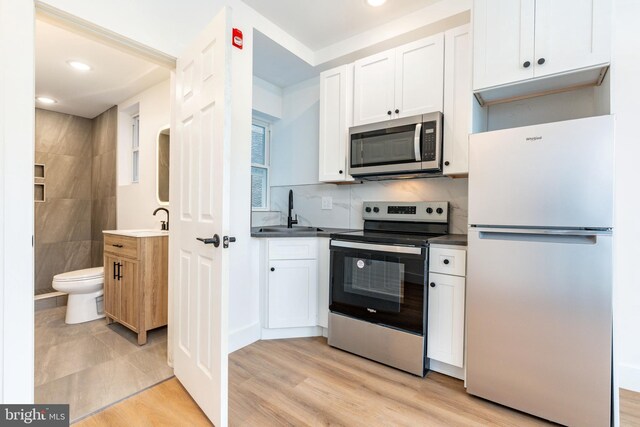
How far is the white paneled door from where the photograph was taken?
4.80 feet

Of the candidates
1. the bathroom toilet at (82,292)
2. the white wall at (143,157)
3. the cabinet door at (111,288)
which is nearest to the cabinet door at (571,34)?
the white wall at (143,157)

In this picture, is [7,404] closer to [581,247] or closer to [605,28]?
[581,247]

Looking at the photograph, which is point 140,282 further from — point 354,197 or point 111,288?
point 354,197

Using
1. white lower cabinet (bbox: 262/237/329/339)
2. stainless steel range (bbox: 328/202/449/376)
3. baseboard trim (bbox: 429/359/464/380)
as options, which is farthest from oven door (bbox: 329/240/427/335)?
baseboard trim (bbox: 429/359/464/380)

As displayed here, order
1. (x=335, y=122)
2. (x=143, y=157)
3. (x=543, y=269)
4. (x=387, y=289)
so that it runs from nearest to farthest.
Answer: (x=543, y=269) → (x=387, y=289) → (x=335, y=122) → (x=143, y=157)

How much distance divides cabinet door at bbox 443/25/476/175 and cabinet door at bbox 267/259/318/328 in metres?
1.36

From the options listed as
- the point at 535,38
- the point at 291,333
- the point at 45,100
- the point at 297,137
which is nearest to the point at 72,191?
the point at 45,100

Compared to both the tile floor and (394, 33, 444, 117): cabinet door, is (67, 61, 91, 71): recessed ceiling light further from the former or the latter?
(394, 33, 444, 117): cabinet door

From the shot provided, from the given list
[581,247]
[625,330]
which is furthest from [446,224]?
[625,330]

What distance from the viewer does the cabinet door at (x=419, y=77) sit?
2.24 m

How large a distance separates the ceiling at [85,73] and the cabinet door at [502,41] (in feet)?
8.61

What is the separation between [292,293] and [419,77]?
78.1 inches

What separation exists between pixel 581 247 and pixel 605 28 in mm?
1107

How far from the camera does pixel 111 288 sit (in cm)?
276
